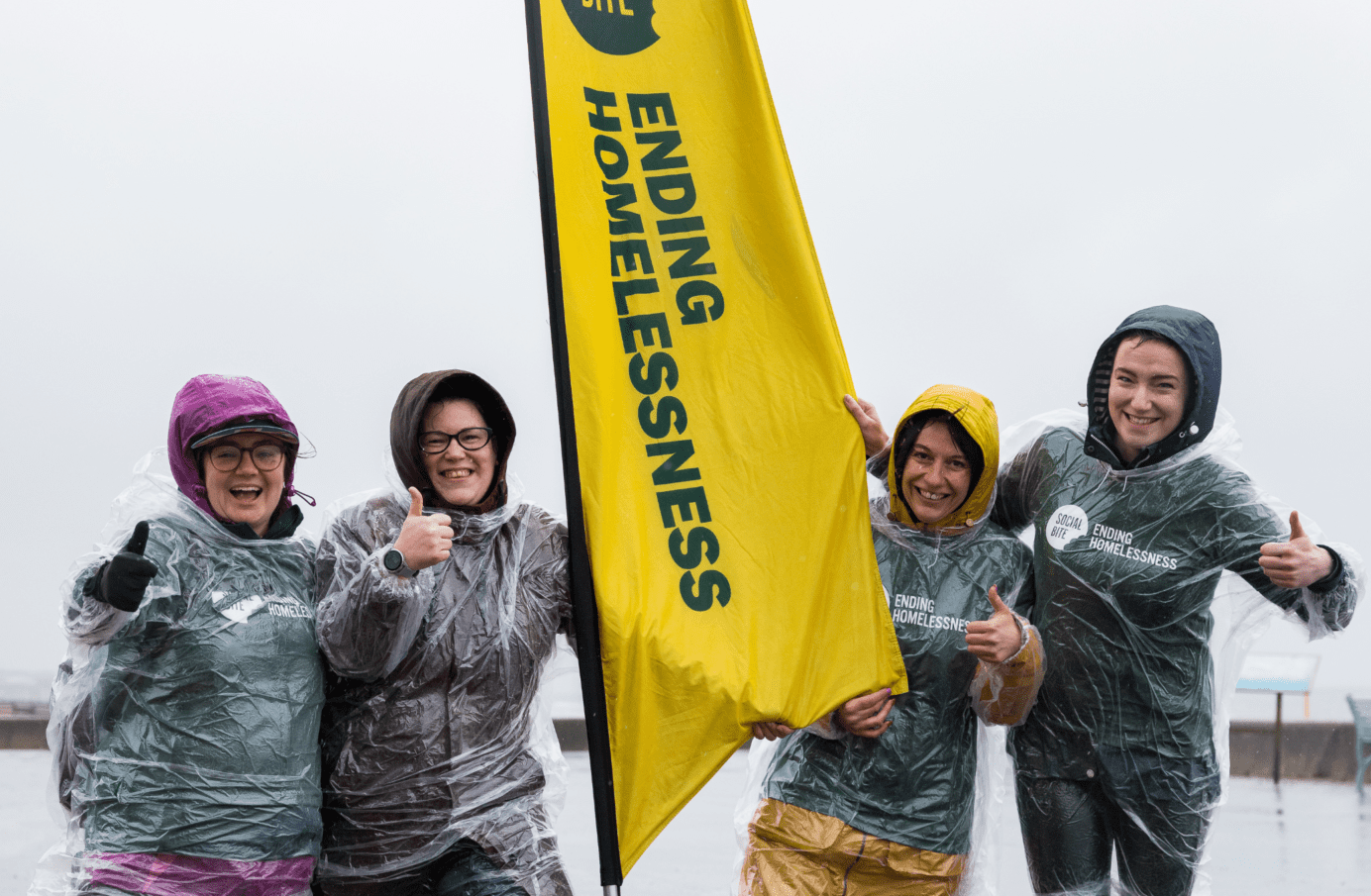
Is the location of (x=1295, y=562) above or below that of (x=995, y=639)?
above

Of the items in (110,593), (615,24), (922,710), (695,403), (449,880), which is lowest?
(449,880)

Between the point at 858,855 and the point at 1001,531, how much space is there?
719mm

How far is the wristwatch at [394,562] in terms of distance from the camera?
194 centimetres

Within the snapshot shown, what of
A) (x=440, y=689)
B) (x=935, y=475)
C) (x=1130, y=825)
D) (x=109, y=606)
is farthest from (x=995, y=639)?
(x=109, y=606)

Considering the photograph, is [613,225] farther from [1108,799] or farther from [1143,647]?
[1108,799]

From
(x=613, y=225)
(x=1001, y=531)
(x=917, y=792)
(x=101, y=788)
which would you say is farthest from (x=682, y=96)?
(x=101, y=788)

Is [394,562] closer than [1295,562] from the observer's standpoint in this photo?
Yes

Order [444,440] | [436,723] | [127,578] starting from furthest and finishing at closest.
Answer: [444,440], [436,723], [127,578]

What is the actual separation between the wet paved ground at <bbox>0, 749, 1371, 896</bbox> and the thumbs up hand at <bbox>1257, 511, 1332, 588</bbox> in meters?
2.49

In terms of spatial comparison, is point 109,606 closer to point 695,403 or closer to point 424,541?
point 424,541

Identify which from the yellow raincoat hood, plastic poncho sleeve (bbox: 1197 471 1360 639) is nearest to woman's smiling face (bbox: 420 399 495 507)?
the yellow raincoat hood

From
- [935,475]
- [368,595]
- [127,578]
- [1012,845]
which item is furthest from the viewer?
[1012,845]

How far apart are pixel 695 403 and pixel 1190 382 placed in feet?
3.48

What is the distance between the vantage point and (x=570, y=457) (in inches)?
78.5
